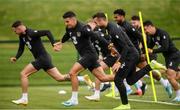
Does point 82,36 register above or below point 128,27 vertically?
below

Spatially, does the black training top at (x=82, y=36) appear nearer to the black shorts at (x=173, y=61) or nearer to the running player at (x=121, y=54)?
the running player at (x=121, y=54)

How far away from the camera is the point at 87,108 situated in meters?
14.2

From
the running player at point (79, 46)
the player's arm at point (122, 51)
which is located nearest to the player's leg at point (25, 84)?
the running player at point (79, 46)

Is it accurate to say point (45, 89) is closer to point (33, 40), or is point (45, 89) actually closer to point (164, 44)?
point (33, 40)

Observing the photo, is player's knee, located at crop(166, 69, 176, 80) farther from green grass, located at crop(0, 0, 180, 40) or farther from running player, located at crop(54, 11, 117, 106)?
green grass, located at crop(0, 0, 180, 40)

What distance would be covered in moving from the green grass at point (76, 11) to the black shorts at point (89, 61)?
30.6 m

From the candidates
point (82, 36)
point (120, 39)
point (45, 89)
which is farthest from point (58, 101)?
point (45, 89)

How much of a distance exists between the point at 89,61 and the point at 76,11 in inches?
1331

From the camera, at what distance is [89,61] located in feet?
48.2

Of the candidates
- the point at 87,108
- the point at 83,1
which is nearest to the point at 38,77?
the point at 87,108

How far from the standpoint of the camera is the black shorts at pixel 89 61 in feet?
48.1

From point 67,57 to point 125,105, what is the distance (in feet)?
51.4

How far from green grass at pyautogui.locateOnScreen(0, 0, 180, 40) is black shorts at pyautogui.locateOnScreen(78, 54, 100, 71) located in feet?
101

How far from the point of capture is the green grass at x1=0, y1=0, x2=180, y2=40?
47000 millimetres
